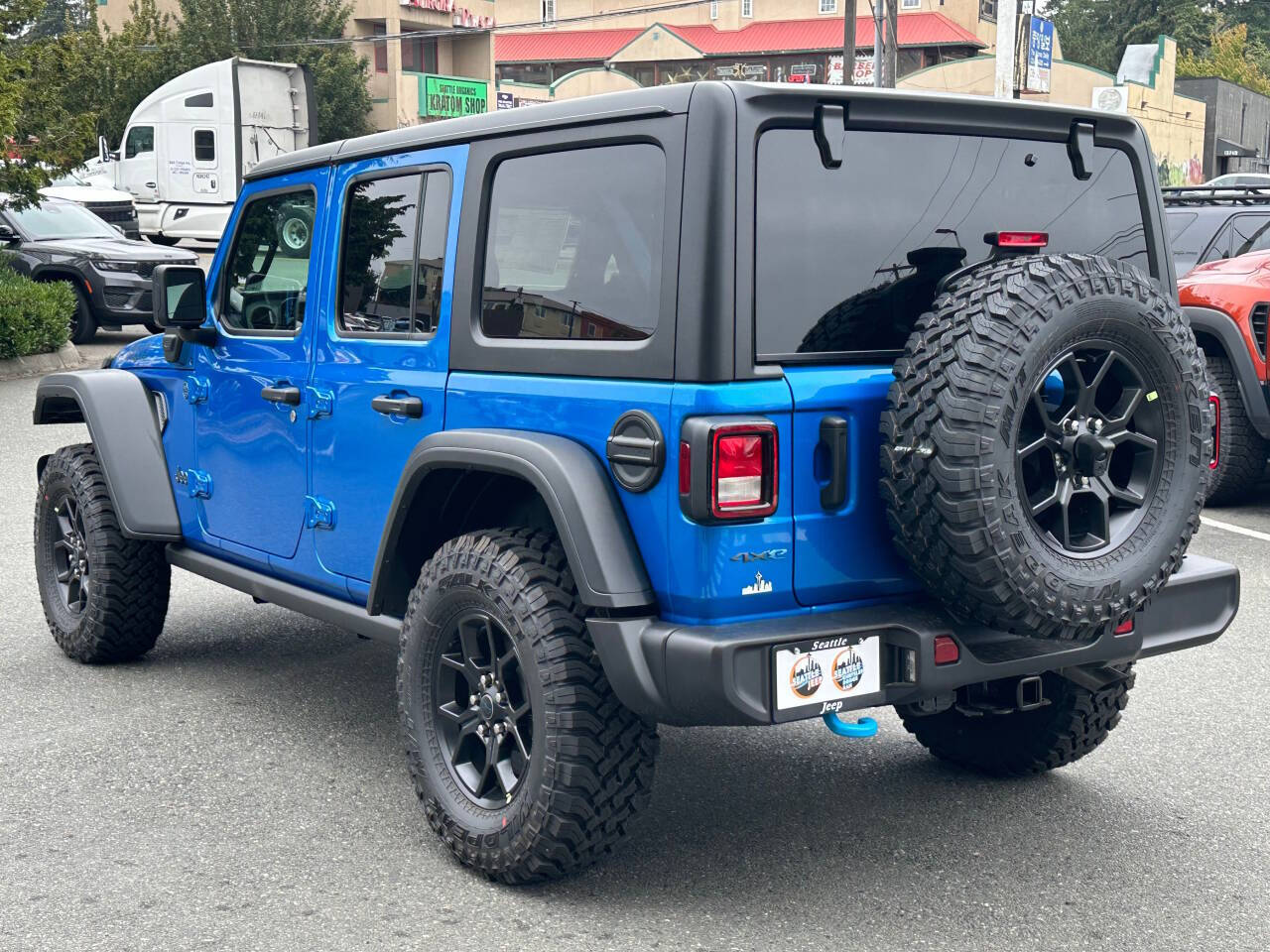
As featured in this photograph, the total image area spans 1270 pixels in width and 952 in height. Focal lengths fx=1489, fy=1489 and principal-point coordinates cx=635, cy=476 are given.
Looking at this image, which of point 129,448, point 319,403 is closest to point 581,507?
point 319,403

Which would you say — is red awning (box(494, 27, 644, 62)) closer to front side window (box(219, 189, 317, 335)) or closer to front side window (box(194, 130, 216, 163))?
front side window (box(194, 130, 216, 163))

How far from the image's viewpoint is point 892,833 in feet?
13.8

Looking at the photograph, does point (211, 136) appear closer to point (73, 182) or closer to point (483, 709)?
point (73, 182)

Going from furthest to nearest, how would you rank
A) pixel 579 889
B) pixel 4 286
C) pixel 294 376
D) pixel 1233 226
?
pixel 4 286 < pixel 1233 226 < pixel 294 376 < pixel 579 889

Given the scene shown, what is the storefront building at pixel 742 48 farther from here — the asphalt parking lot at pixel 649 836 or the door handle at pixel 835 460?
the door handle at pixel 835 460

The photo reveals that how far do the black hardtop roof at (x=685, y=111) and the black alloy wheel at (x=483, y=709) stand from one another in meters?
1.28

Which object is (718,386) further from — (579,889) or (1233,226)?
(1233,226)

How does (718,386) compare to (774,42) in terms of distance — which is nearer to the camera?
(718,386)

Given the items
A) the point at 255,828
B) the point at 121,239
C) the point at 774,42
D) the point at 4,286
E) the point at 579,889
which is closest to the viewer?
the point at 579,889

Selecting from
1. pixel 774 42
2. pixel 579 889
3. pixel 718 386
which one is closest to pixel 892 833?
pixel 579 889

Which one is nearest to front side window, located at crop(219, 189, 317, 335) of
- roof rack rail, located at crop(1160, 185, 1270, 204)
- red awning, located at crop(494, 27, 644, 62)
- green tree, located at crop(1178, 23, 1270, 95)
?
roof rack rail, located at crop(1160, 185, 1270, 204)

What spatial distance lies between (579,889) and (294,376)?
1.91 m

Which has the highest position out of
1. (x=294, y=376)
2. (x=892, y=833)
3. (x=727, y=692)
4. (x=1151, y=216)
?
(x=1151, y=216)

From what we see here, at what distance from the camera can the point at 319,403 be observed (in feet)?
15.0
